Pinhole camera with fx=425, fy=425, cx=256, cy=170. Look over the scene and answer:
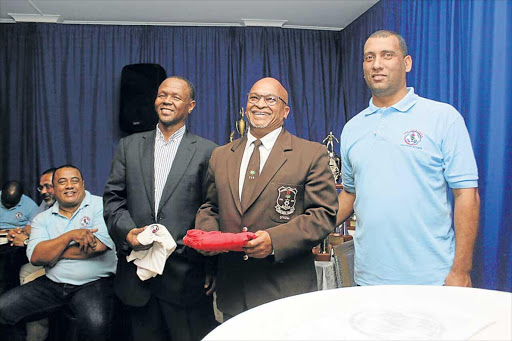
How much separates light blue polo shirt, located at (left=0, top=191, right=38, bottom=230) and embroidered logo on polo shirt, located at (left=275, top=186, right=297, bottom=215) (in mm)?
3183

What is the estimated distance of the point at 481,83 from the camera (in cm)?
280

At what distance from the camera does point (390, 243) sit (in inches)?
60.9

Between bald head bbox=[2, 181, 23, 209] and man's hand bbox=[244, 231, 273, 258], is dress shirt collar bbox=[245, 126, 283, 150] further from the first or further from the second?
bald head bbox=[2, 181, 23, 209]

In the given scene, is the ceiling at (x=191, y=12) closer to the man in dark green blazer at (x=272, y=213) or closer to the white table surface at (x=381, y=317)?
the man in dark green blazer at (x=272, y=213)

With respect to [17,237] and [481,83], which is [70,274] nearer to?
[17,237]

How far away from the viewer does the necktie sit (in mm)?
1556

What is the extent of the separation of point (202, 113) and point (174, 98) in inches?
118

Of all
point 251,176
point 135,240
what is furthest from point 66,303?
point 251,176

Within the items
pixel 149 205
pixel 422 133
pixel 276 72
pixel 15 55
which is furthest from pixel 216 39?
pixel 422 133

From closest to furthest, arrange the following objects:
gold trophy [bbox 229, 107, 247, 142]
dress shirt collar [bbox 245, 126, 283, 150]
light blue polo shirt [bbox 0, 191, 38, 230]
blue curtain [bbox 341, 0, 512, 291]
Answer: dress shirt collar [bbox 245, 126, 283, 150]
blue curtain [bbox 341, 0, 512, 291]
light blue polo shirt [bbox 0, 191, 38, 230]
gold trophy [bbox 229, 107, 247, 142]

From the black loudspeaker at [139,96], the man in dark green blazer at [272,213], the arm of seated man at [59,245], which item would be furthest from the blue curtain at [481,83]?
the black loudspeaker at [139,96]

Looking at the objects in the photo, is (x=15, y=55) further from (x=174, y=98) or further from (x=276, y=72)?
(x=174, y=98)

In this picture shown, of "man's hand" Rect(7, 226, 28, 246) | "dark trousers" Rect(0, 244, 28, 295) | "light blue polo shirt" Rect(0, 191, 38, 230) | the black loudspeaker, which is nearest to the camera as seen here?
"dark trousers" Rect(0, 244, 28, 295)

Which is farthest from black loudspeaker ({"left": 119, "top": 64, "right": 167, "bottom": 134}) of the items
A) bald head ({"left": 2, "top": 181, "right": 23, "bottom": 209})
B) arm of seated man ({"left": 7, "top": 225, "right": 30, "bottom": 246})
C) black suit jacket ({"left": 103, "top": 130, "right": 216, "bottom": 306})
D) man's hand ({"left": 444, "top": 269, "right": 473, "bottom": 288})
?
man's hand ({"left": 444, "top": 269, "right": 473, "bottom": 288})
